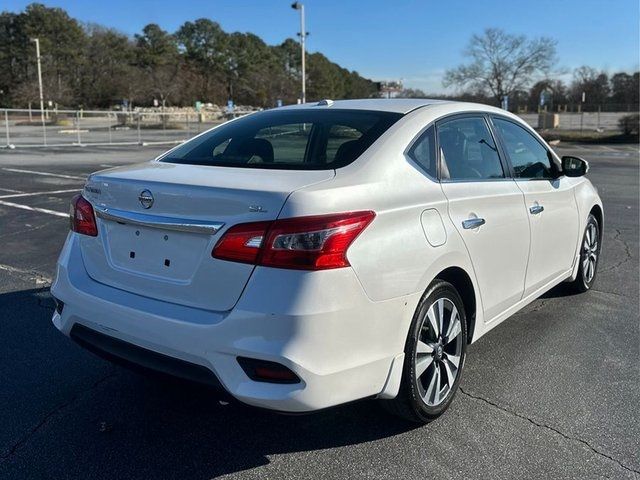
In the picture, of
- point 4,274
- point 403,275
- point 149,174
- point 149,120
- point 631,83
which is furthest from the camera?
point 631,83

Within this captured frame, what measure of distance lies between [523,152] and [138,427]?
10.3 feet

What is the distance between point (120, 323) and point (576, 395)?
102 inches

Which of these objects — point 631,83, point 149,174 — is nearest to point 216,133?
point 149,174

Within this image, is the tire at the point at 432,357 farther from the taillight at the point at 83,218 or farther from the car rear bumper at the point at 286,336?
the taillight at the point at 83,218

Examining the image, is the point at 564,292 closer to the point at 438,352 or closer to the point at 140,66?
the point at 438,352

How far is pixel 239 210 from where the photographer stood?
2.58 metres

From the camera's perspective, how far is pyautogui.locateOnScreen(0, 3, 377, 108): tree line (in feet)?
247

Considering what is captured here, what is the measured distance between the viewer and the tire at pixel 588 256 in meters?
5.30

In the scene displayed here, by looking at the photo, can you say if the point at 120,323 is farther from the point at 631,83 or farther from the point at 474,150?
the point at 631,83

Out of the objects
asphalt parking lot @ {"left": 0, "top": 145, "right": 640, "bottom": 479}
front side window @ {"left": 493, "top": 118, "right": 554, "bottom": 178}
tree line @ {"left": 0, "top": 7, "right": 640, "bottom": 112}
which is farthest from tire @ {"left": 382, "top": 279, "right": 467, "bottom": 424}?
tree line @ {"left": 0, "top": 7, "right": 640, "bottom": 112}

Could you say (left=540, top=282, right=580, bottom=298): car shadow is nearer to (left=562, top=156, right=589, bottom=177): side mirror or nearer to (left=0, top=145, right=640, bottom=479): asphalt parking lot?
(left=0, top=145, right=640, bottom=479): asphalt parking lot

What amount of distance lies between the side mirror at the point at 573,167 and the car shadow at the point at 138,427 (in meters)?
2.51

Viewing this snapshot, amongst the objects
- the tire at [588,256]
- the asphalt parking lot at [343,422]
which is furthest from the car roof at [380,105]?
the tire at [588,256]

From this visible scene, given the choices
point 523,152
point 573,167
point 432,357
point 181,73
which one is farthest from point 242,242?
point 181,73
